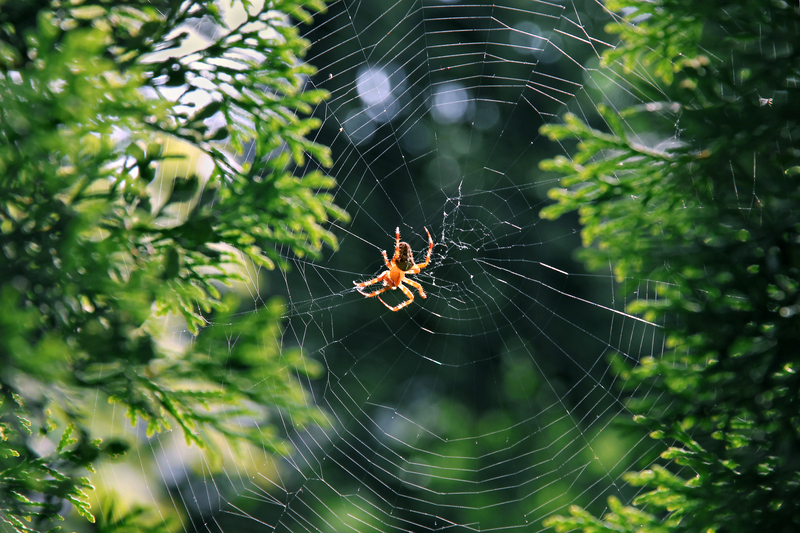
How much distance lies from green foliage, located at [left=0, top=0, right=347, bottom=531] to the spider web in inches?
182

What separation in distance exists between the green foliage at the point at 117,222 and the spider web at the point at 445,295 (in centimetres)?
463

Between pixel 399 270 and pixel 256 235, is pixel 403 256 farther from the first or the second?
pixel 256 235

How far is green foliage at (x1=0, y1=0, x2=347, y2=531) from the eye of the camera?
1.27 metres

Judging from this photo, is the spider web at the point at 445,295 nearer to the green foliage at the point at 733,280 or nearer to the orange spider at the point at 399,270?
the orange spider at the point at 399,270

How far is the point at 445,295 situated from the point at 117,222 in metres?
5.47

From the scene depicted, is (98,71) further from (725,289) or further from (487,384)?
(487,384)

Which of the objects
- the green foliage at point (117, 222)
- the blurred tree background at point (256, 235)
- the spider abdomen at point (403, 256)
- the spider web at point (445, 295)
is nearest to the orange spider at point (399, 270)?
the spider abdomen at point (403, 256)

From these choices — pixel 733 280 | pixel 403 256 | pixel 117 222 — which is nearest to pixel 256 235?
pixel 117 222

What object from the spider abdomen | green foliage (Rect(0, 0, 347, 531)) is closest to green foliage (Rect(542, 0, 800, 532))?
green foliage (Rect(0, 0, 347, 531))

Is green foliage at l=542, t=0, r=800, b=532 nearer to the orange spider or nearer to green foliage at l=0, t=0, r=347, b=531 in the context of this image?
green foliage at l=0, t=0, r=347, b=531

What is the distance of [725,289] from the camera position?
1781mm

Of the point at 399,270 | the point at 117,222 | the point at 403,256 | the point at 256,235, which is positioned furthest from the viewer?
the point at 399,270

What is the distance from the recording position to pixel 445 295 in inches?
273

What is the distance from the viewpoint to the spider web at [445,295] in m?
6.91
